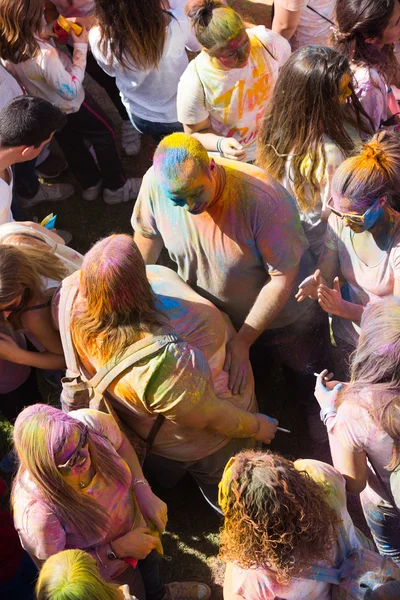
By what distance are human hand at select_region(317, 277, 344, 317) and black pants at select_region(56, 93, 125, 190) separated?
8.61 feet

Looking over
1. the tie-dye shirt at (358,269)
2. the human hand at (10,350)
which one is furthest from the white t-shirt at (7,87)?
the tie-dye shirt at (358,269)

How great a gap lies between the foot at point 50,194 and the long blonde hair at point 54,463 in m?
3.28

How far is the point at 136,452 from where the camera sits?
9.56 feet

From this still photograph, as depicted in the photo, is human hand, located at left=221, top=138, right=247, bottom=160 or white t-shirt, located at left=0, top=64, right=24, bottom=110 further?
white t-shirt, located at left=0, top=64, right=24, bottom=110

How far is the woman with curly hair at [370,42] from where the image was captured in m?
3.44

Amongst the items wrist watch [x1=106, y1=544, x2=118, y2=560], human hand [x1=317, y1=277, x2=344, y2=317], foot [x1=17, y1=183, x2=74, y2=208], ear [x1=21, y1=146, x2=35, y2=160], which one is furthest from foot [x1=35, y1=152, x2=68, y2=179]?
wrist watch [x1=106, y1=544, x2=118, y2=560]

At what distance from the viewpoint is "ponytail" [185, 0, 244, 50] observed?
10.9ft

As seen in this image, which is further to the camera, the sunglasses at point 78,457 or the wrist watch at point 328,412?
the wrist watch at point 328,412

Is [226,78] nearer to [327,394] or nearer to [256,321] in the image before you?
[256,321]

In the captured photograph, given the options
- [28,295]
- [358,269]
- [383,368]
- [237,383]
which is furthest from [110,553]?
[358,269]

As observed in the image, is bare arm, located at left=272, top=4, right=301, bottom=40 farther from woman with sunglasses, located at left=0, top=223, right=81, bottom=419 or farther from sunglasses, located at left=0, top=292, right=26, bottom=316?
sunglasses, located at left=0, top=292, right=26, bottom=316

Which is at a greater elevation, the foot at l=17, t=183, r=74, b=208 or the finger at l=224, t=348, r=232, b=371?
the finger at l=224, t=348, r=232, b=371

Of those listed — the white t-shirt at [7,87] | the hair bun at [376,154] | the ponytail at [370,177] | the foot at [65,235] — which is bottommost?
the foot at [65,235]

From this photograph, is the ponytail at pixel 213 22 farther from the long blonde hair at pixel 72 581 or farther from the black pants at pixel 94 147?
the long blonde hair at pixel 72 581
